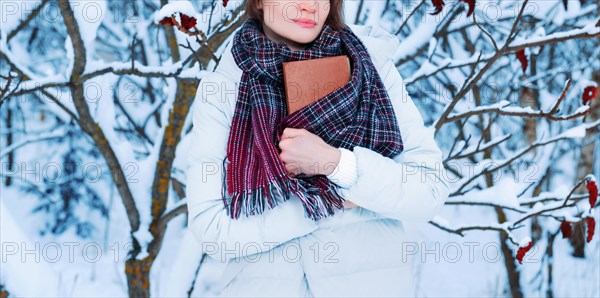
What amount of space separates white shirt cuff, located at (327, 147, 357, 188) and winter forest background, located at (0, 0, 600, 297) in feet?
2.28

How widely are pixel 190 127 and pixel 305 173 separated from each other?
1748mm

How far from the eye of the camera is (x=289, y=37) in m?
1.55

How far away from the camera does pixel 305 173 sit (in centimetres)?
144

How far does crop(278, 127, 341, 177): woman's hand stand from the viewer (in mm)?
1384

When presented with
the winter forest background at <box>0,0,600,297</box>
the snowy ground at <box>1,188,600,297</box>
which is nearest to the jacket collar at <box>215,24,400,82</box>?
the winter forest background at <box>0,0,600,297</box>

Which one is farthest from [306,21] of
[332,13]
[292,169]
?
[292,169]

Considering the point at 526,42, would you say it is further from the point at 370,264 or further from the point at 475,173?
the point at 370,264

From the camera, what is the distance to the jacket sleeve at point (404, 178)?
1377 millimetres

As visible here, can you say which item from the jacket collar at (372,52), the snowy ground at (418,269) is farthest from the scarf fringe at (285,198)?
the snowy ground at (418,269)

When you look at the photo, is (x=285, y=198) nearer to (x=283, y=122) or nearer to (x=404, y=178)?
(x=283, y=122)

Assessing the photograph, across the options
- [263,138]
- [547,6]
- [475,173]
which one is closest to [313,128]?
[263,138]

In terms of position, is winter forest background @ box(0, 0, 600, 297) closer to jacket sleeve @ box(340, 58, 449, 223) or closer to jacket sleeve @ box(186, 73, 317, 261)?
jacket sleeve @ box(186, 73, 317, 261)

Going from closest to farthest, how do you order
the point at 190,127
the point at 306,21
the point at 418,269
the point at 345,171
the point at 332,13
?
the point at 345,171 < the point at 306,21 < the point at 332,13 < the point at 190,127 < the point at 418,269

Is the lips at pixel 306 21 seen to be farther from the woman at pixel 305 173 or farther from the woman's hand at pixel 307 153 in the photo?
the woman's hand at pixel 307 153
